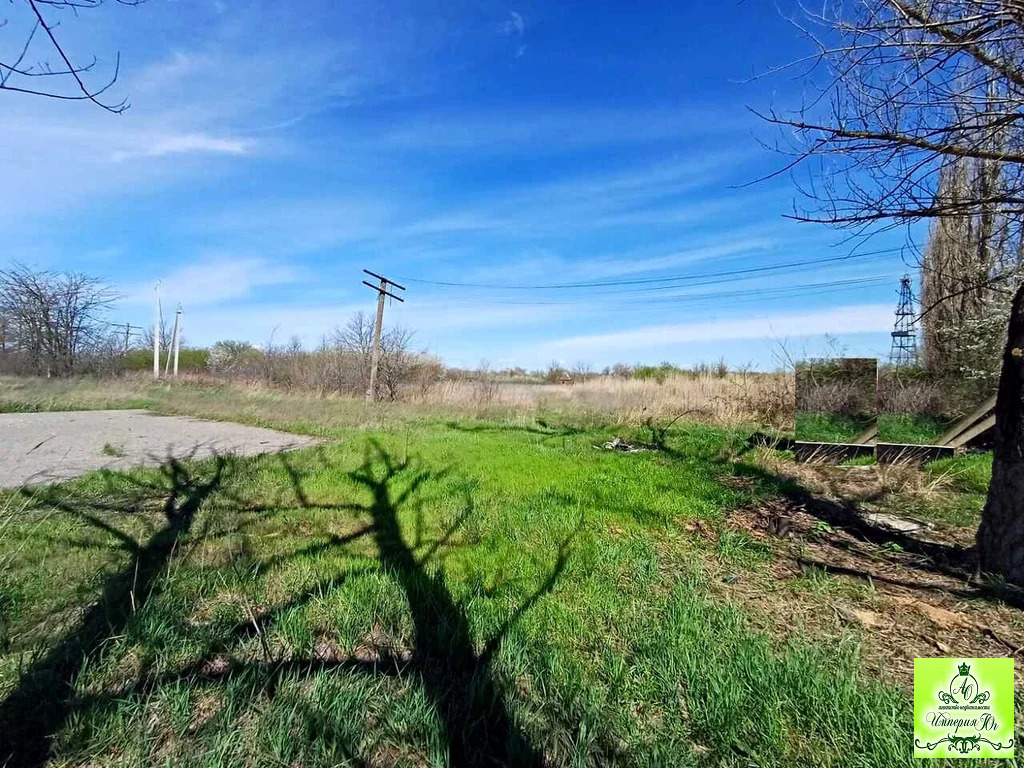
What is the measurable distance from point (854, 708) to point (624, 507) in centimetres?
304

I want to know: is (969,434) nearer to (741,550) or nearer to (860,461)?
(860,461)

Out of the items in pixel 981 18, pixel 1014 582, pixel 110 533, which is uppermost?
pixel 981 18

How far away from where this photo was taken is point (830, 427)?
7434 mm

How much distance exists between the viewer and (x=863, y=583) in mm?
3314

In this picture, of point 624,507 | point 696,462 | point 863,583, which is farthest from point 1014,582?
point 696,462

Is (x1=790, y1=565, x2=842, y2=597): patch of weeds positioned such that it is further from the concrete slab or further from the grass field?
the concrete slab

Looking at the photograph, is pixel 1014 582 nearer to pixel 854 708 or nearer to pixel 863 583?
pixel 863 583

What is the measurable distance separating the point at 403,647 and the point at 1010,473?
3769 mm

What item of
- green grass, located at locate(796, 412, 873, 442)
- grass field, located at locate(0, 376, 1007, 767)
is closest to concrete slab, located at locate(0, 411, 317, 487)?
grass field, located at locate(0, 376, 1007, 767)

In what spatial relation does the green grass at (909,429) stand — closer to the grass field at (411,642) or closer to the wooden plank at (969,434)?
the wooden plank at (969,434)

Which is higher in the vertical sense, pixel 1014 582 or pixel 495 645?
pixel 1014 582

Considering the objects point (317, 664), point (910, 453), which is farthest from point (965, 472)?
point (317, 664)

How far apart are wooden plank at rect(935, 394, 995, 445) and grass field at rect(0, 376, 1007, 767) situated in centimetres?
444

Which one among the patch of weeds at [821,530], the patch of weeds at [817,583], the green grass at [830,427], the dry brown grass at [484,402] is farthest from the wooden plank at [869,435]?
the dry brown grass at [484,402]
